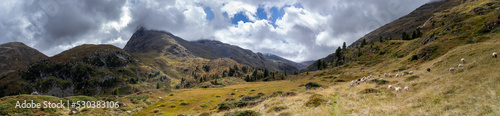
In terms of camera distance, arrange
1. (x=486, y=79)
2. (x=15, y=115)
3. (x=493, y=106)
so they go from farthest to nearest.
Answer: (x=15, y=115) → (x=486, y=79) → (x=493, y=106)

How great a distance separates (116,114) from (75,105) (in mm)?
9035

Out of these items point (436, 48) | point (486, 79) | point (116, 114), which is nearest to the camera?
point (486, 79)

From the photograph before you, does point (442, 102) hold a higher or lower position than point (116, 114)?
higher

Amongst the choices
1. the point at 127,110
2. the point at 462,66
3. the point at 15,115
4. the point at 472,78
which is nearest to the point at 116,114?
the point at 127,110

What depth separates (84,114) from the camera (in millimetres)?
30688

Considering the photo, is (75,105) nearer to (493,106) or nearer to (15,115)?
(15,115)

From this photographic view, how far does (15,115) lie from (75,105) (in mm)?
9035

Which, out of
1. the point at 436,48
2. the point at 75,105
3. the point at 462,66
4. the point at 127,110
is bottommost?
the point at 127,110

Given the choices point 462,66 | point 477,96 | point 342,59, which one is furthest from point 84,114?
point 342,59

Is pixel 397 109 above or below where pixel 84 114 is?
above

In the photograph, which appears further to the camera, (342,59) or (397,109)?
(342,59)

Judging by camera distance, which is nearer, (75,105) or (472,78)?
(472,78)

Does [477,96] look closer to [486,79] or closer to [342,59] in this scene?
[486,79]

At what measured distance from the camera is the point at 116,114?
34.1 m
